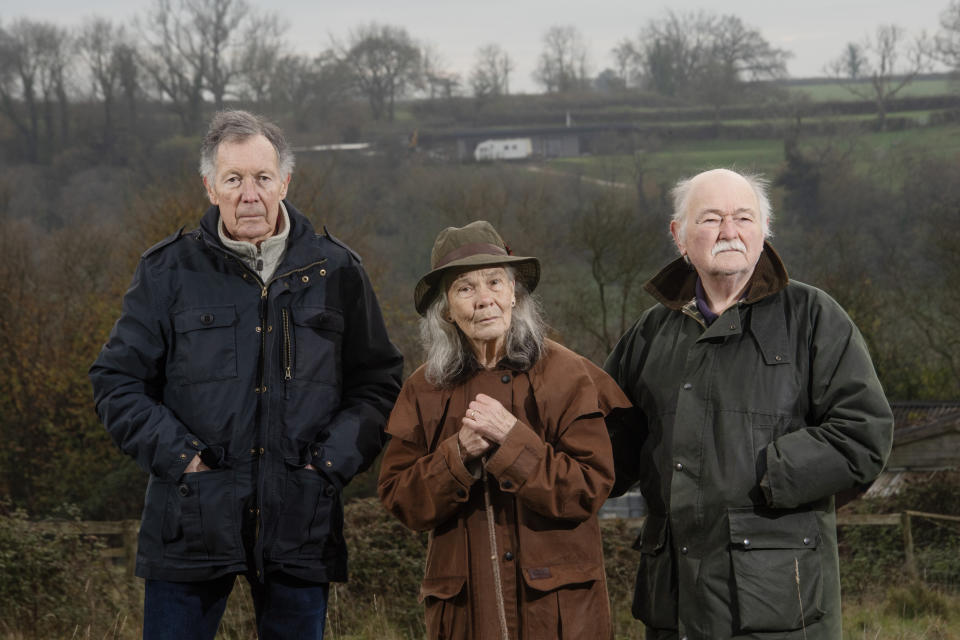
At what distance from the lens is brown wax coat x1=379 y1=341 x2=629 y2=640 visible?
2.99 metres

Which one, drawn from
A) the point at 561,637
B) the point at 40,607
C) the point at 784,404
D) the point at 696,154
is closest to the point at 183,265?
the point at 561,637

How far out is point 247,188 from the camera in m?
3.34

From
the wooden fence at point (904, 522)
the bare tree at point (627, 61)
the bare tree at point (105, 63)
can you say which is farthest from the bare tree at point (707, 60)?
the wooden fence at point (904, 522)

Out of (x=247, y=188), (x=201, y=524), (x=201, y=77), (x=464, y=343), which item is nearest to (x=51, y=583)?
(x=201, y=524)

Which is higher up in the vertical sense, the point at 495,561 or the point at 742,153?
the point at 495,561

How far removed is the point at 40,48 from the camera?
65.9 metres

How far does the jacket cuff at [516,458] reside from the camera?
296 cm

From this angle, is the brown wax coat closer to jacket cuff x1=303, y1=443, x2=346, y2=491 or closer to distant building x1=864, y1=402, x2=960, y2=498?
jacket cuff x1=303, y1=443, x2=346, y2=491

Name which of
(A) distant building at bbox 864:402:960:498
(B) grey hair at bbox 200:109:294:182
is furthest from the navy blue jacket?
(A) distant building at bbox 864:402:960:498

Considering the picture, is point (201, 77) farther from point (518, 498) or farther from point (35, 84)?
point (518, 498)

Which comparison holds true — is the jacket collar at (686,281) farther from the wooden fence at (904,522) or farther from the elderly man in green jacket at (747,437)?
the wooden fence at (904,522)

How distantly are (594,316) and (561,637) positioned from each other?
27737 mm

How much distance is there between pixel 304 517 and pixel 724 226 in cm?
156

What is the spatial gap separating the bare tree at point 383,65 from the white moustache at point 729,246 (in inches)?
2838
